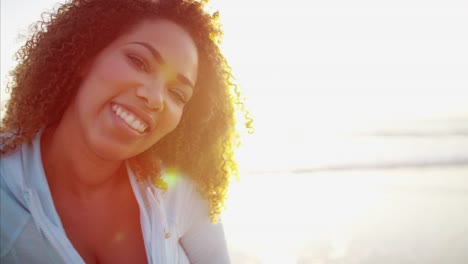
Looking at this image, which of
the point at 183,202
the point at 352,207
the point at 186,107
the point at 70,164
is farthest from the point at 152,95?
the point at 352,207

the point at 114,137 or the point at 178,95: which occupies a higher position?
the point at 178,95

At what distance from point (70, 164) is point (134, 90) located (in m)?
0.65

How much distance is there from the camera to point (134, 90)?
2.38 m

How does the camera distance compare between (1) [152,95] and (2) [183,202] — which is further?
(2) [183,202]

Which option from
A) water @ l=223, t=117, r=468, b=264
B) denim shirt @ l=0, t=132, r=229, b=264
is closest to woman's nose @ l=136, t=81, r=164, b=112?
denim shirt @ l=0, t=132, r=229, b=264

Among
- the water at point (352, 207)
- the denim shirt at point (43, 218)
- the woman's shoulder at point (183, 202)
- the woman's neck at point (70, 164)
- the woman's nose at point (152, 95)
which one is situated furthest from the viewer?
the water at point (352, 207)

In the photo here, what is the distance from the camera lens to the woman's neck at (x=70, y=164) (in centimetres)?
251

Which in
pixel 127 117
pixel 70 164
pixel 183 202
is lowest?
pixel 183 202

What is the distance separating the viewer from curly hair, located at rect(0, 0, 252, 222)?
8.69 ft

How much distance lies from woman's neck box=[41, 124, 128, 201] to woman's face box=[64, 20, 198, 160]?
0.36ft

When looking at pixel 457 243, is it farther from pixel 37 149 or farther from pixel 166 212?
pixel 37 149

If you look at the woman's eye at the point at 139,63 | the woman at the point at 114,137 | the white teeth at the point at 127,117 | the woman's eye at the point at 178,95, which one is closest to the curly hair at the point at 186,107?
the woman at the point at 114,137

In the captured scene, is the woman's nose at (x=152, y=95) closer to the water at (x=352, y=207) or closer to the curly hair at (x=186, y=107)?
the curly hair at (x=186, y=107)

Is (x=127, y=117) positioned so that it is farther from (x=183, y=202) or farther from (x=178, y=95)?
(x=183, y=202)
